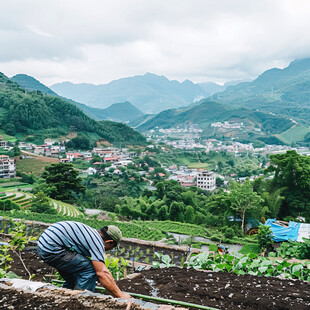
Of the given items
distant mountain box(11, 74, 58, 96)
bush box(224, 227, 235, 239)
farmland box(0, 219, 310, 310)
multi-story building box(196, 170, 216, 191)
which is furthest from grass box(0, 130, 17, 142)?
distant mountain box(11, 74, 58, 96)

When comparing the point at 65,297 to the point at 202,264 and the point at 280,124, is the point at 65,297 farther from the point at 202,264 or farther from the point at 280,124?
the point at 280,124

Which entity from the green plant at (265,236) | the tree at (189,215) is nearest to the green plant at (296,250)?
the green plant at (265,236)

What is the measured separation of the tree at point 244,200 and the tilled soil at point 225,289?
9.62 m

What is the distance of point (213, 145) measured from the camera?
98.5m

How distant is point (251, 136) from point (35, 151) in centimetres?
7836

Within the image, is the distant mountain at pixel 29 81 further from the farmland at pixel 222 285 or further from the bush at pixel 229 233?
the farmland at pixel 222 285

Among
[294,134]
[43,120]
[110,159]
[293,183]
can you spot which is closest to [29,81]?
[43,120]

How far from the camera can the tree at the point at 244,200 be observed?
42.7 ft

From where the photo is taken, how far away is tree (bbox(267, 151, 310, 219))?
1471 cm

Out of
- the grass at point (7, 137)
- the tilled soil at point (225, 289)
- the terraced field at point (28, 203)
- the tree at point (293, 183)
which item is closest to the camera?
the tilled soil at point (225, 289)

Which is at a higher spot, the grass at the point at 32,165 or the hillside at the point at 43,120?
the hillside at the point at 43,120

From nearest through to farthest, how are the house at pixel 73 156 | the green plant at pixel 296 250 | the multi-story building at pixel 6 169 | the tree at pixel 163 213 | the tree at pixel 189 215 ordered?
the green plant at pixel 296 250, the tree at pixel 189 215, the tree at pixel 163 213, the multi-story building at pixel 6 169, the house at pixel 73 156

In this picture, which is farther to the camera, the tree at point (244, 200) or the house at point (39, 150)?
the house at point (39, 150)

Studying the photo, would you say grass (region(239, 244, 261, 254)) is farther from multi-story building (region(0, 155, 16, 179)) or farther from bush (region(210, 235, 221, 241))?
multi-story building (region(0, 155, 16, 179))
